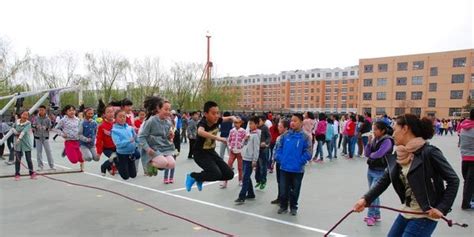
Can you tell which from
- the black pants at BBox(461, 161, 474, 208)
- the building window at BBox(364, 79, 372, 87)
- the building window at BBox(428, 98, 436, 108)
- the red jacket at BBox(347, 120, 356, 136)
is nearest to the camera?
the black pants at BBox(461, 161, 474, 208)

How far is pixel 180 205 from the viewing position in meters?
6.41

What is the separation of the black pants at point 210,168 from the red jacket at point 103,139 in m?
2.21

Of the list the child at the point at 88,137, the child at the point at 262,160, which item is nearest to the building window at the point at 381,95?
the child at the point at 262,160

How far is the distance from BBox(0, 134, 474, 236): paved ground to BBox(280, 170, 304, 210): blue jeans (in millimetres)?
244

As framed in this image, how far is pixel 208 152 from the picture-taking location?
5773 millimetres

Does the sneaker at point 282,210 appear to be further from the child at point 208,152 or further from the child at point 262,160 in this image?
the child at point 262,160

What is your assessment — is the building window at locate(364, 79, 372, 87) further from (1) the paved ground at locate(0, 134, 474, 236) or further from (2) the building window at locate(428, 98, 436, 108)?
(1) the paved ground at locate(0, 134, 474, 236)

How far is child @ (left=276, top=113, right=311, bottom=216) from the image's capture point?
5.73 m

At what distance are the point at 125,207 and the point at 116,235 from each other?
1.48 metres

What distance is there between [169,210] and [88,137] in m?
2.80

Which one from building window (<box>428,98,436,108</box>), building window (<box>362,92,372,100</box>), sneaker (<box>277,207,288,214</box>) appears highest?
building window (<box>362,92,372,100</box>)

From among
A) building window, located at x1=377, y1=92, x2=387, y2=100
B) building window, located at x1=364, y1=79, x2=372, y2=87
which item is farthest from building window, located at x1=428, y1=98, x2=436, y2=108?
building window, located at x1=364, y1=79, x2=372, y2=87

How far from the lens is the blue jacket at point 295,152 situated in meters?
5.72

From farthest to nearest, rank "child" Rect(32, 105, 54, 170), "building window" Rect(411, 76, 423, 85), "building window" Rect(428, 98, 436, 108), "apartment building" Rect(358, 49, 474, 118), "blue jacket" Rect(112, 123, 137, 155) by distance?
"building window" Rect(411, 76, 423, 85) < "building window" Rect(428, 98, 436, 108) < "apartment building" Rect(358, 49, 474, 118) < "child" Rect(32, 105, 54, 170) < "blue jacket" Rect(112, 123, 137, 155)
